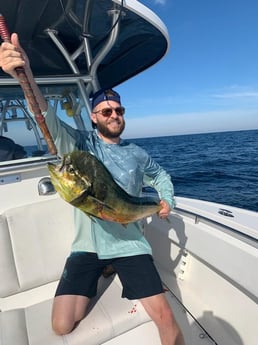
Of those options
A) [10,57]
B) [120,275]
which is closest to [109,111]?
[10,57]

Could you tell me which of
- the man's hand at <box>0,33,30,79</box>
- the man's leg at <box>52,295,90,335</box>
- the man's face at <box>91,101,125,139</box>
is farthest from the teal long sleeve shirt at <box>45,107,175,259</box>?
the man's hand at <box>0,33,30,79</box>

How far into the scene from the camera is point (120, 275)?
2.29 m

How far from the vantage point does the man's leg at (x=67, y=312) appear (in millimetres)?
2016

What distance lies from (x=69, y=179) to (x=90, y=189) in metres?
0.14

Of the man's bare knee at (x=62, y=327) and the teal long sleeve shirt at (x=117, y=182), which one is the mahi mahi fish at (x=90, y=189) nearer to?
the teal long sleeve shirt at (x=117, y=182)

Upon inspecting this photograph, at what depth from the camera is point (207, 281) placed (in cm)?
268

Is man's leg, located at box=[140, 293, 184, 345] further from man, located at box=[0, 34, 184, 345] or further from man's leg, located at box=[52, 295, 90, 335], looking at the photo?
man's leg, located at box=[52, 295, 90, 335]

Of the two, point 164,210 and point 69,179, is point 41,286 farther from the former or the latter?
point 69,179

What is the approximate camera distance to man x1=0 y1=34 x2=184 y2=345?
6.84ft

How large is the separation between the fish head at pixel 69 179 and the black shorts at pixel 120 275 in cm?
98

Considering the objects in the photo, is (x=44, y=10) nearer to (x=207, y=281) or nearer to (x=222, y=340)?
(x=207, y=281)

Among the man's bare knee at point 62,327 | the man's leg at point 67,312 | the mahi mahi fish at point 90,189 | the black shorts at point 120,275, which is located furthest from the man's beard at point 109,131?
the man's bare knee at point 62,327

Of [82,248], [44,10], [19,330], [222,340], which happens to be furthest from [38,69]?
[222,340]

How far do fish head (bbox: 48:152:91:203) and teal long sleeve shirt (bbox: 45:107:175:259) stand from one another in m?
0.68
